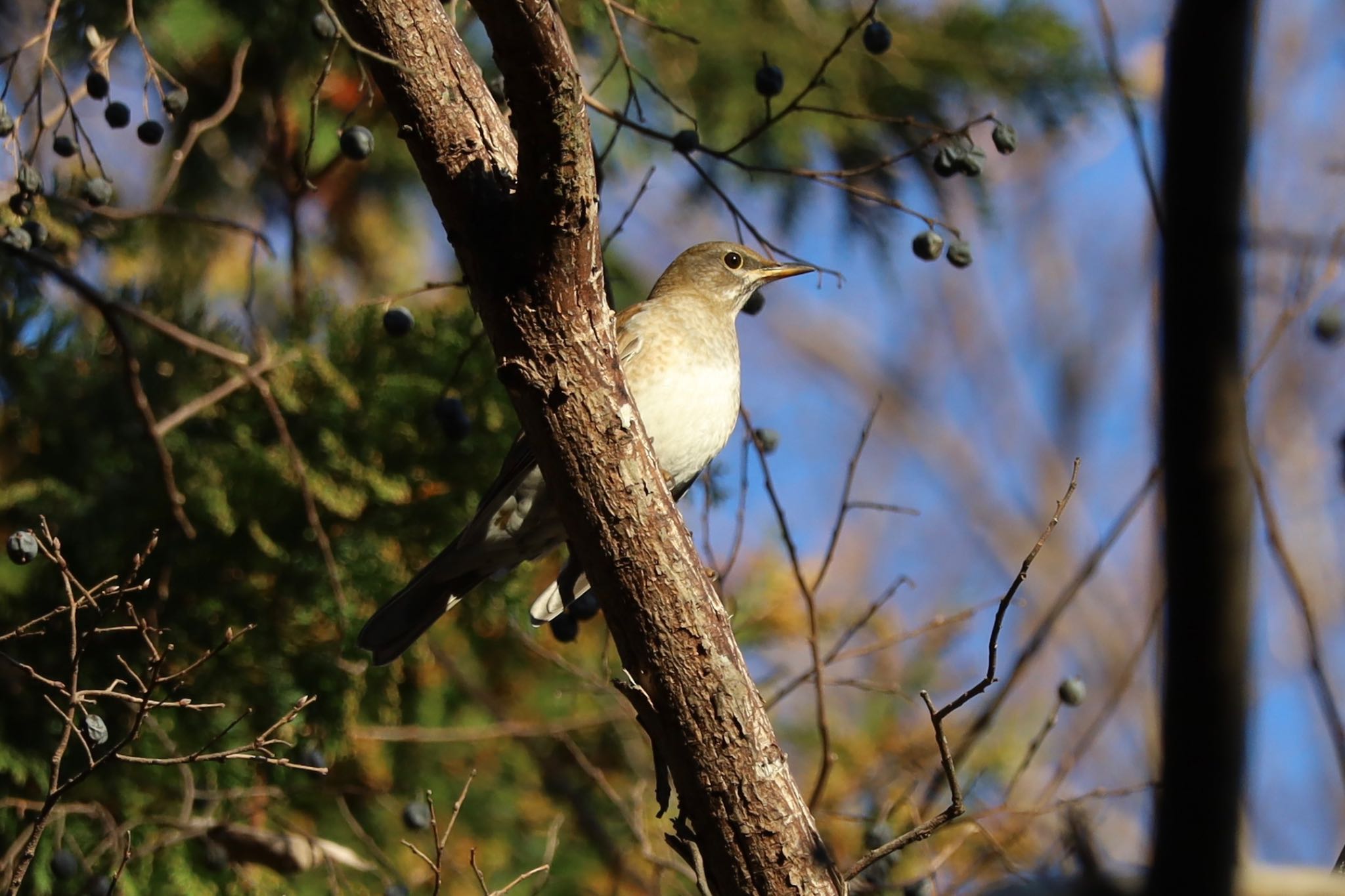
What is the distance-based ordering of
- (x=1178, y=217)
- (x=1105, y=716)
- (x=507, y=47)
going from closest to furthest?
(x=1178, y=217)
(x=507, y=47)
(x=1105, y=716)

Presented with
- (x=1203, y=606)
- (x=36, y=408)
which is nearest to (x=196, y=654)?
(x=36, y=408)

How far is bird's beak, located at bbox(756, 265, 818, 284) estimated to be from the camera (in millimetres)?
4484

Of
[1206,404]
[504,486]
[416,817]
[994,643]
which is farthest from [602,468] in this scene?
[416,817]

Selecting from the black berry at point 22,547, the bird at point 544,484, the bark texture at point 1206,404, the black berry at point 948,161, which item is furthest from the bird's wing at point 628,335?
the bark texture at point 1206,404

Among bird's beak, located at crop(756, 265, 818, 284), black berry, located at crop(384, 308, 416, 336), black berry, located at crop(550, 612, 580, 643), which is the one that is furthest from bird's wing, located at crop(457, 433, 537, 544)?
bird's beak, located at crop(756, 265, 818, 284)

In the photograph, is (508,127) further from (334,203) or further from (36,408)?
(334,203)

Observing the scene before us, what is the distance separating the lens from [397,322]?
3.71 metres

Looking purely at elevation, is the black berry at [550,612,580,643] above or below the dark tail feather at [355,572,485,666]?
above

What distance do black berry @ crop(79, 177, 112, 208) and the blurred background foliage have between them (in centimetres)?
22

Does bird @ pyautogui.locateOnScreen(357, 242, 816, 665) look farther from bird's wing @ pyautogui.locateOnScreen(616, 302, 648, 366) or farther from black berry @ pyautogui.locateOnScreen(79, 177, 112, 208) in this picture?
black berry @ pyautogui.locateOnScreen(79, 177, 112, 208)

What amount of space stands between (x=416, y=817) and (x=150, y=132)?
1.98 meters

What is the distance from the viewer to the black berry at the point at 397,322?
3693 millimetres

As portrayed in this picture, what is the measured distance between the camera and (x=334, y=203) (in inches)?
237

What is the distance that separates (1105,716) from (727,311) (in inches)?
73.5
